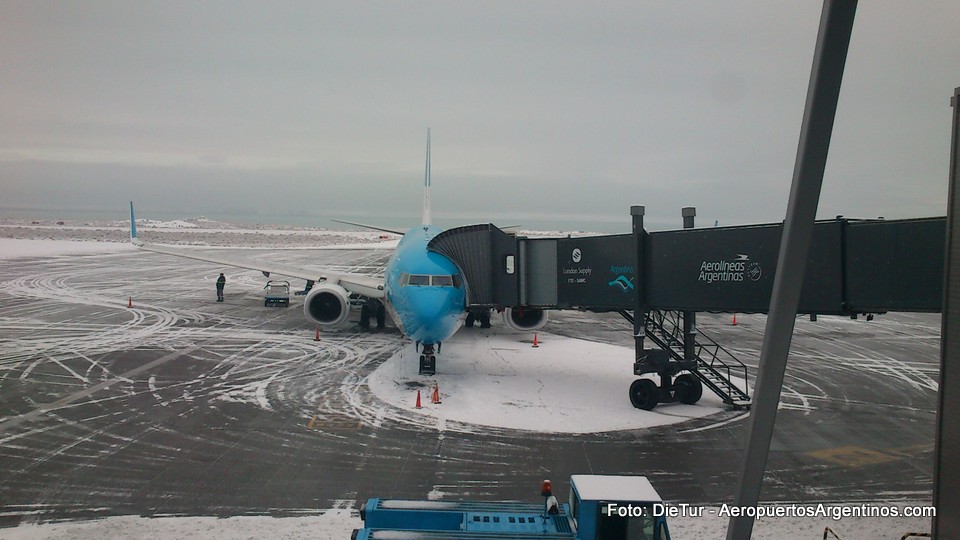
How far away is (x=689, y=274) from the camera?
15844 millimetres

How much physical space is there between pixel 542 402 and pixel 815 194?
1368 cm

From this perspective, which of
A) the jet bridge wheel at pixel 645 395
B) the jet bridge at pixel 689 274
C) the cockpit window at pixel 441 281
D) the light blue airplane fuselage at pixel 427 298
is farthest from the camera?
the cockpit window at pixel 441 281

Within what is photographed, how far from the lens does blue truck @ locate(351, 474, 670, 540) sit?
6.91m

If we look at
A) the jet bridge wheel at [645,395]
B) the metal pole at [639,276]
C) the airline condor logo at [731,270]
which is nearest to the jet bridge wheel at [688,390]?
→ the jet bridge wheel at [645,395]

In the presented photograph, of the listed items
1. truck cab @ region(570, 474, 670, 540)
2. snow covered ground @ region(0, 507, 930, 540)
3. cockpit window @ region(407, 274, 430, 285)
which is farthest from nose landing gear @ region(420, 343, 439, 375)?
truck cab @ region(570, 474, 670, 540)

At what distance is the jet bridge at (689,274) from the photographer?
40.7ft

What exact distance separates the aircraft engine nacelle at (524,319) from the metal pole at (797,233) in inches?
781

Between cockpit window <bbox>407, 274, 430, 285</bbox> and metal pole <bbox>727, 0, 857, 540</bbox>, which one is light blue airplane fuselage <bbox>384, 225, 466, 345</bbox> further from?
metal pole <bbox>727, 0, 857, 540</bbox>

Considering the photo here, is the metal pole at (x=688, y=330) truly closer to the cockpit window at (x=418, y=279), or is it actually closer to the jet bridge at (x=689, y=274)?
the jet bridge at (x=689, y=274)

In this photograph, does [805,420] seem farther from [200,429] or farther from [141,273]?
[141,273]

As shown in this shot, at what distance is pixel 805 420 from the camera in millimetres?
15992

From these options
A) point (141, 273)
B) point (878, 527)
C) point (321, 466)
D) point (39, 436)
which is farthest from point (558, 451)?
point (141, 273)

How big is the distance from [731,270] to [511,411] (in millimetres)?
6812

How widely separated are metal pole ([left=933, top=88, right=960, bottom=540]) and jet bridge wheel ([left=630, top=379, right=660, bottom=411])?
1026 cm
